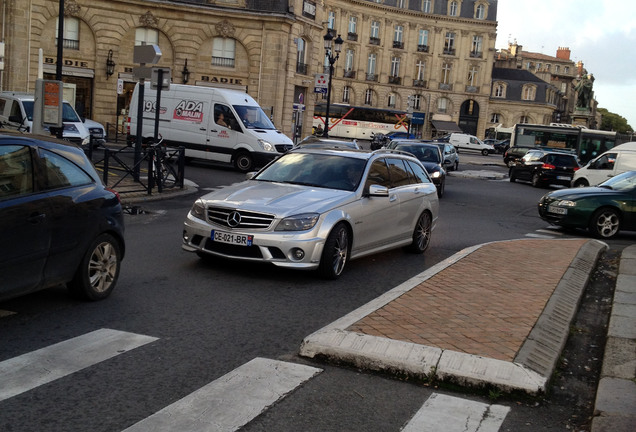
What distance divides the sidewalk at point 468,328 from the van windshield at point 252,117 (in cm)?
1666

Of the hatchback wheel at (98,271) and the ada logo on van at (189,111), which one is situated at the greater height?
the ada logo on van at (189,111)

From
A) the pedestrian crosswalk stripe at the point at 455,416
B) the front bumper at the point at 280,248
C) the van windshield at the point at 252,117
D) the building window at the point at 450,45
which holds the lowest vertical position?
the pedestrian crosswalk stripe at the point at 455,416

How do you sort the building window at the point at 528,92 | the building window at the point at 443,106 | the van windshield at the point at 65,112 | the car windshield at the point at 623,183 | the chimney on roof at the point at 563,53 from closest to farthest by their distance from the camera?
the car windshield at the point at 623,183 < the van windshield at the point at 65,112 < the building window at the point at 443,106 < the building window at the point at 528,92 < the chimney on roof at the point at 563,53

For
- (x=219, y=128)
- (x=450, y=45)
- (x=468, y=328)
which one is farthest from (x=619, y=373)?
(x=450, y=45)

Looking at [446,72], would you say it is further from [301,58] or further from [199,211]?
[199,211]

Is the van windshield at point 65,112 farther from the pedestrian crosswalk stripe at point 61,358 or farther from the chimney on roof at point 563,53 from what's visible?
the chimney on roof at point 563,53

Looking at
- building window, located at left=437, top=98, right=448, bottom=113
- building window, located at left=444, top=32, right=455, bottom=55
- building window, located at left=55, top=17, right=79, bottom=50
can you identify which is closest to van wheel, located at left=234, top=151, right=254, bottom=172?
building window, located at left=55, top=17, right=79, bottom=50

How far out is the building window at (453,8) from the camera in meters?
93.0

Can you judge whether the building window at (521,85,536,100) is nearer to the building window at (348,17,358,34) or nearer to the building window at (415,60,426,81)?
the building window at (415,60,426,81)

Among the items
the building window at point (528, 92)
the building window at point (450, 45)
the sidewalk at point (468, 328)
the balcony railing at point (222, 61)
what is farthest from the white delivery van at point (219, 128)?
the building window at point (528, 92)

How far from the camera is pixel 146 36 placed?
1726 inches

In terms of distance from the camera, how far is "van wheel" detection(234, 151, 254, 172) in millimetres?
25578

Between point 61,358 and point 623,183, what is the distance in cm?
1416

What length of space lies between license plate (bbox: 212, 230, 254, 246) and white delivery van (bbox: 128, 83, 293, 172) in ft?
54.2
